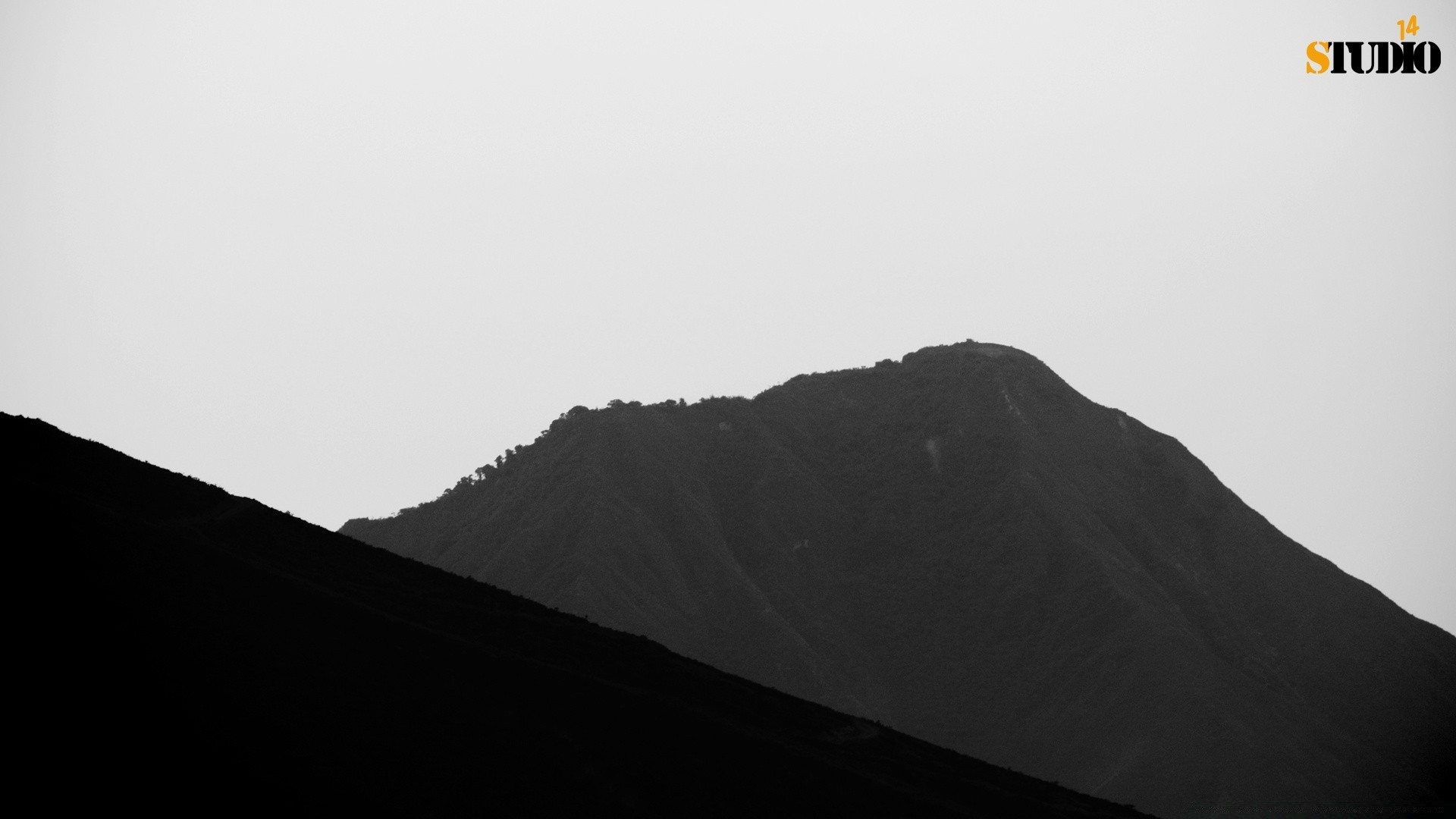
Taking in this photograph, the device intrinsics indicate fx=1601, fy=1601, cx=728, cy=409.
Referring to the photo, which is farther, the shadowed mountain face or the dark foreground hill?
the shadowed mountain face

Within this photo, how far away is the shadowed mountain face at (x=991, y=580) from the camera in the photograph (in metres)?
86.5

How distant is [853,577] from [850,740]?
5978 centimetres

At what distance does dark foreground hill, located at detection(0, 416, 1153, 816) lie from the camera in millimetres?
29781

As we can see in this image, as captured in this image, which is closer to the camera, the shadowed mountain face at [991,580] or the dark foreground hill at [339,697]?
the dark foreground hill at [339,697]

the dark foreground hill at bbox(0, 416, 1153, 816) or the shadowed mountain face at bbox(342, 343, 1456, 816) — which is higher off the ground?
the shadowed mountain face at bbox(342, 343, 1456, 816)

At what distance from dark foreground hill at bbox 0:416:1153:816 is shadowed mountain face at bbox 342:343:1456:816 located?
4064 centimetres

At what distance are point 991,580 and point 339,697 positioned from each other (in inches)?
2801

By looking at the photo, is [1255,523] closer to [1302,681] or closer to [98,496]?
[1302,681]

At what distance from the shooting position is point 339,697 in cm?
3434

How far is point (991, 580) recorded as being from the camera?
101 meters

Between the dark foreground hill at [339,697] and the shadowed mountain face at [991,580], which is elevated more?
the shadowed mountain face at [991,580]

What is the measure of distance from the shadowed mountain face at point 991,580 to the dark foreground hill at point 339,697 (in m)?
40.6

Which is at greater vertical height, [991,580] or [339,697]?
[991,580]

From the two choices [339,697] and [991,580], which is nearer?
[339,697]
